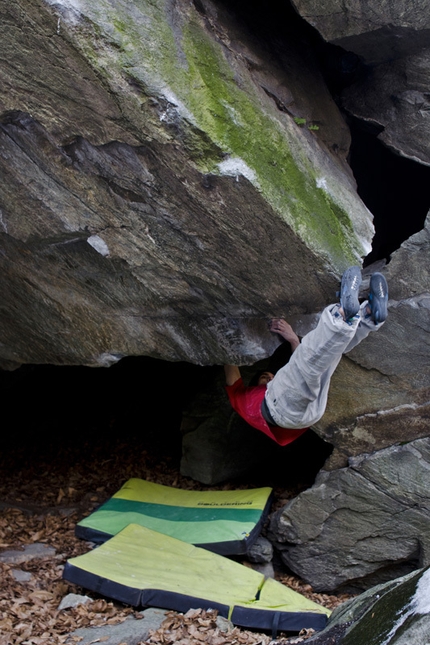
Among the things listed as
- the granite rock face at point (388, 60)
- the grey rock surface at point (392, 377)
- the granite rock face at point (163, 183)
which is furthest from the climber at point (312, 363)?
the granite rock face at point (388, 60)

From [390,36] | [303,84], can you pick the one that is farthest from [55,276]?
[390,36]

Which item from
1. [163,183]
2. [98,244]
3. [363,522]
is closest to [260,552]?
[363,522]

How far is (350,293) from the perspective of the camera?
385 centimetres

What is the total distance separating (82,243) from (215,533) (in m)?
2.97

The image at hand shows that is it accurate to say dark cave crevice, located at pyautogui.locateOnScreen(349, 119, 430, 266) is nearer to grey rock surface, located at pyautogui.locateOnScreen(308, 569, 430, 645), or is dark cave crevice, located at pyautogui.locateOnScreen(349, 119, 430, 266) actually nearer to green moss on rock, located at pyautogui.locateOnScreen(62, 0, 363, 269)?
green moss on rock, located at pyautogui.locateOnScreen(62, 0, 363, 269)

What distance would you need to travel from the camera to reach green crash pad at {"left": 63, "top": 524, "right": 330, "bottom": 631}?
176 inches

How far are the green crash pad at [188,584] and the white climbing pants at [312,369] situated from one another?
1339 millimetres

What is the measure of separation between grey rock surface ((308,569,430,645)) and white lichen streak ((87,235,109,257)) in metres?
2.81

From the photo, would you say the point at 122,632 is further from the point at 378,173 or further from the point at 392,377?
the point at 378,173

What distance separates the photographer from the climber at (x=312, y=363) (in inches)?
156

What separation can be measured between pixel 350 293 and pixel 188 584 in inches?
105

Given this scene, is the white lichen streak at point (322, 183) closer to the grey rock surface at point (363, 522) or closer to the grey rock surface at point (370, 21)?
the grey rock surface at point (370, 21)

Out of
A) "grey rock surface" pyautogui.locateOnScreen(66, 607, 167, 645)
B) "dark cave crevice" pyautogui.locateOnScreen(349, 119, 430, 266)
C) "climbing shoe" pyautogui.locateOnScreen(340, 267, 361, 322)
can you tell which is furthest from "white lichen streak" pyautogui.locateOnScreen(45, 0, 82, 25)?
"dark cave crevice" pyautogui.locateOnScreen(349, 119, 430, 266)

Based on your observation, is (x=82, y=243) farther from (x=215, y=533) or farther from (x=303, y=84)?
(x=215, y=533)
